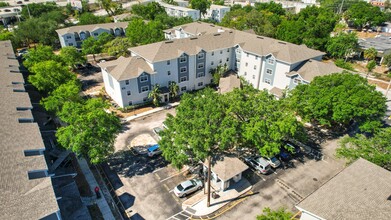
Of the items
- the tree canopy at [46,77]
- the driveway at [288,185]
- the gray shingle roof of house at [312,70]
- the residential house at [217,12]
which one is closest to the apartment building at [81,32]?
the tree canopy at [46,77]

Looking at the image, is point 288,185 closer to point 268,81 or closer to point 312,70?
point 312,70

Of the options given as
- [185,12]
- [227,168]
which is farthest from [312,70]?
[185,12]

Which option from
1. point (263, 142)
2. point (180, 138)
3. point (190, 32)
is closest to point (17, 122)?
point (180, 138)

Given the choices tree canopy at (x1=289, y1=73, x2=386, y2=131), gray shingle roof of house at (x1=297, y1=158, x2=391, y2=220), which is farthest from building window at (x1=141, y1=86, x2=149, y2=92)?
gray shingle roof of house at (x1=297, y1=158, x2=391, y2=220)

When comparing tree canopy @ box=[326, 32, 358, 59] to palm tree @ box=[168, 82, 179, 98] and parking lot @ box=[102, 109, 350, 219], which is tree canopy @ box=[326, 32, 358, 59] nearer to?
parking lot @ box=[102, 109, 350, 219]

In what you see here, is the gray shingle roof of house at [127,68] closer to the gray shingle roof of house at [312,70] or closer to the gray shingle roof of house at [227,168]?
the gray shingle roof of house at [227,168]

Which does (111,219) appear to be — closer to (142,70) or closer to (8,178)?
(8,178)
